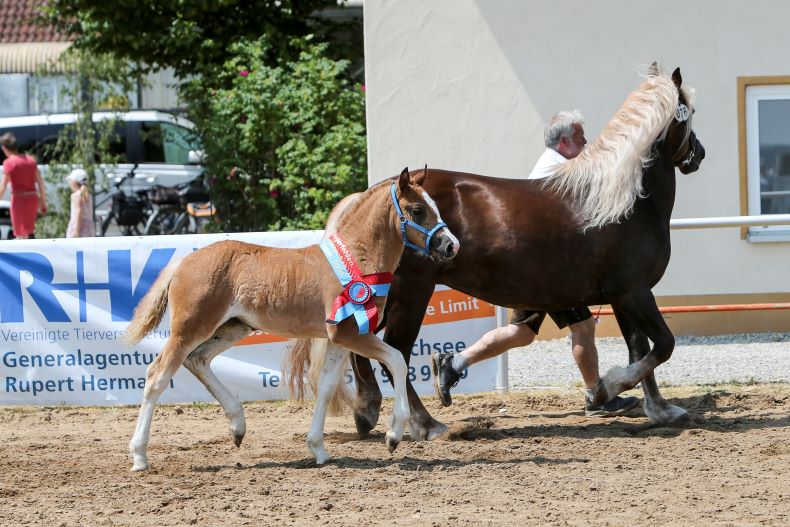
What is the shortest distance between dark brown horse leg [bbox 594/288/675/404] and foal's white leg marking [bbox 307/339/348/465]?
1.69 metres

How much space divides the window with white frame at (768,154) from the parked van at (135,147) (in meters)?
9.66

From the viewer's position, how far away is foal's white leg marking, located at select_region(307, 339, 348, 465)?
6473 mm

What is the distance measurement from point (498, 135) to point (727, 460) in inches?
222

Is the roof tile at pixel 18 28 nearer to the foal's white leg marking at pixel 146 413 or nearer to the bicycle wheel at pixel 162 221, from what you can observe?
the bicycle wheel at pixel 162 221

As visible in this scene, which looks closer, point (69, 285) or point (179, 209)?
point (69, 285)

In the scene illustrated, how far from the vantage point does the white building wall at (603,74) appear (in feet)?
36.9

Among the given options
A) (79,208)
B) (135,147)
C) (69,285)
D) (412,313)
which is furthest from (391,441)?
(135,147)

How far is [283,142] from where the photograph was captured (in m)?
14.1

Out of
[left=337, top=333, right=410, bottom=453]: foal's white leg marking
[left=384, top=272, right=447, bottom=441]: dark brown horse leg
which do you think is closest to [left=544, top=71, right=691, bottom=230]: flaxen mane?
[left=384, top=272, right=447, bottom=441]: dark brown horse leg

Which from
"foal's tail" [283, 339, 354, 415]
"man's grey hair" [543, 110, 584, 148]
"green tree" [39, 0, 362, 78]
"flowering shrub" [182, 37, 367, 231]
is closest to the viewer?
"foal's tail" [283, 339, 354, 415]

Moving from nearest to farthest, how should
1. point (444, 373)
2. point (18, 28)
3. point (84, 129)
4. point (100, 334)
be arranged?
point (444, 373)
point (100, 334)
point (84, 129)
point (18, 28)

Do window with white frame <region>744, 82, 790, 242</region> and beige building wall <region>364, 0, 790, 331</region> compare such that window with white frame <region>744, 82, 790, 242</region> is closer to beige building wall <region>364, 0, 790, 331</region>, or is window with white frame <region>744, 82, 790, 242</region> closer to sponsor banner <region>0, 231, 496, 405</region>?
beige building wall <region>364, 0, 790, 331</region>

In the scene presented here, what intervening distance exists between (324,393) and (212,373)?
27.0 inches

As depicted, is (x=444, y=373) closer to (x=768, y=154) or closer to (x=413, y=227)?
(x=413, y=227)
